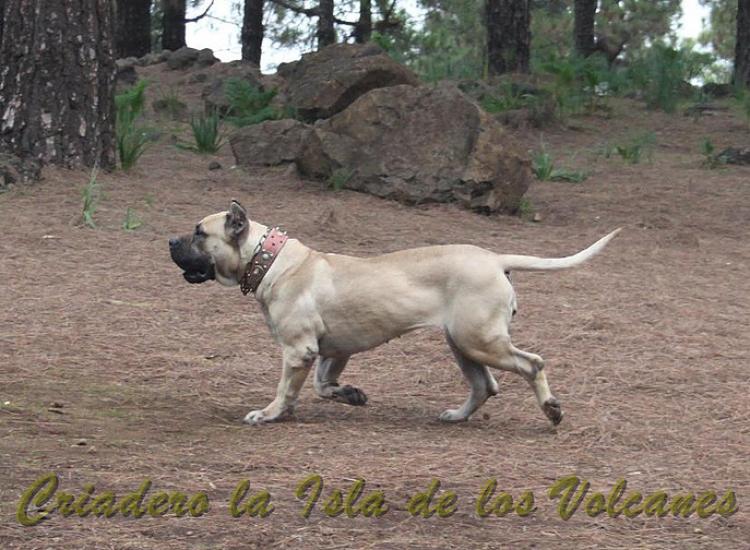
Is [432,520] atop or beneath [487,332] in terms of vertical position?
beneath

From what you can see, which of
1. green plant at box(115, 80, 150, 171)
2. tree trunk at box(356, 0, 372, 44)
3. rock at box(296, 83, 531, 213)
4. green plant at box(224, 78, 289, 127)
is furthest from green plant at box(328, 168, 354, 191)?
tree trunk at box(356, 0, 372, 44)

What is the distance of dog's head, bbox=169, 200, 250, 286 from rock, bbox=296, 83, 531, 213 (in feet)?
17.9

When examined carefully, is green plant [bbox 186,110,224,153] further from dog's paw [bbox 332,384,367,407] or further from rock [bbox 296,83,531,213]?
dog's paw [bbox 332,384,367,407]

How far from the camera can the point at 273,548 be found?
4551mm

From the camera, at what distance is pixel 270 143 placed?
13.4 meters

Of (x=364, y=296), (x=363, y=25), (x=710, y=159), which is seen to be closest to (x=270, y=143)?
(x=710, y=159)

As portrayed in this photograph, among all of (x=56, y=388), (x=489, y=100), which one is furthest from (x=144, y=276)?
(x=489, y=100)

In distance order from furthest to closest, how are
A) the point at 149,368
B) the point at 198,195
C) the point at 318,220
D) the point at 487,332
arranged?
the point at 198,195 → the point at 318,220 → the point at 149,368 → the point at 487,332

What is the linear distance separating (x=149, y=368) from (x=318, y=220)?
12.2ft

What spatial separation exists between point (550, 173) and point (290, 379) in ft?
25.4

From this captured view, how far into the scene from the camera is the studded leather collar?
6.62 meters

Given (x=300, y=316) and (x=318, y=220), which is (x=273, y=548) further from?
(x=318, y=220)

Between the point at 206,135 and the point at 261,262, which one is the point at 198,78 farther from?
the point at 261,262

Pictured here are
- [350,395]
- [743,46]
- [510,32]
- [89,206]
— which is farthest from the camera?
[743,46]
